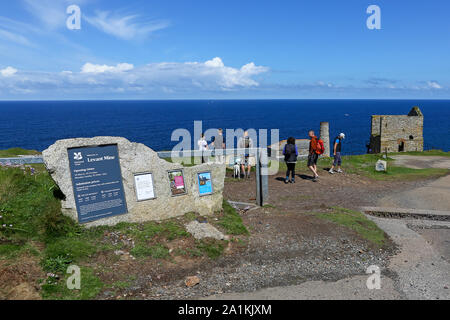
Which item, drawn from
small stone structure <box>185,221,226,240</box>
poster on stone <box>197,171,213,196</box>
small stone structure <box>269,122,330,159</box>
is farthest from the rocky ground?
small stone structure <box>269,122,330,159</box>

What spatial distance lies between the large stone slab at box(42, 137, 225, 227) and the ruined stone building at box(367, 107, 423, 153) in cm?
3011

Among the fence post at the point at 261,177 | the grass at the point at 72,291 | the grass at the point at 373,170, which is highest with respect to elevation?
the fence post at the point at 261,177

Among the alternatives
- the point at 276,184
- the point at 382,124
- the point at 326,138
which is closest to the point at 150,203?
the point at 276,184

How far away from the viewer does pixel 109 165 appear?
26.9 feet

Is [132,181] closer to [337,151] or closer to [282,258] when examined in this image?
[282,258]

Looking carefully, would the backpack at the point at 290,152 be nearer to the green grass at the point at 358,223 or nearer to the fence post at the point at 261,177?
the fence post at the point at 261,177

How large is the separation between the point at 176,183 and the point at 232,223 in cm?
176

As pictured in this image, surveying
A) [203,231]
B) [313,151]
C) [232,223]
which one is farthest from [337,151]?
[203,231]

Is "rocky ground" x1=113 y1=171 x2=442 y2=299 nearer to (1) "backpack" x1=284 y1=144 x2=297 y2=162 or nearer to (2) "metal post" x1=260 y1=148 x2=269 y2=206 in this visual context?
(2) "metal post" x1=260 y1=148 x2=269 y2=206

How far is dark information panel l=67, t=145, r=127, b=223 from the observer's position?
25.7 ft

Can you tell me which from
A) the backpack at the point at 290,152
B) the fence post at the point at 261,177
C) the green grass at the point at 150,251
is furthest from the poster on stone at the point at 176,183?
the backpack at the point at 290,152

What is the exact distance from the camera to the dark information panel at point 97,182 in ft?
25.7

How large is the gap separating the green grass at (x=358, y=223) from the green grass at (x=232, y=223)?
243 centimetres
